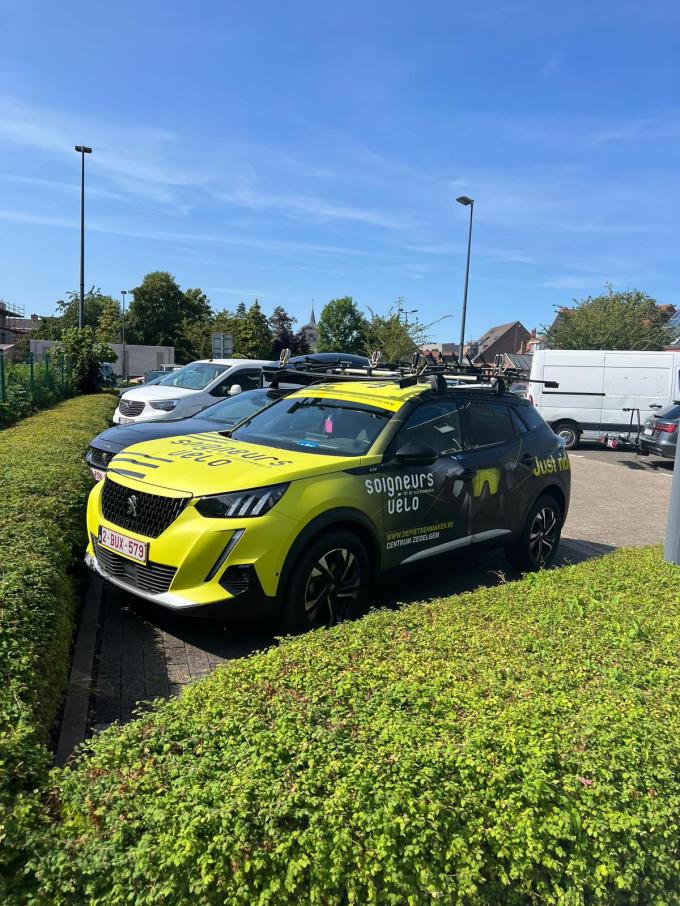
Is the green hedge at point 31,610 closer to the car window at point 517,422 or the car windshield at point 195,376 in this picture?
the car window at point 517,422

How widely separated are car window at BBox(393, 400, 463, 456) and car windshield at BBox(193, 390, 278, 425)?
3.09 metres

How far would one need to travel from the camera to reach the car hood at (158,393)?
1153 cm

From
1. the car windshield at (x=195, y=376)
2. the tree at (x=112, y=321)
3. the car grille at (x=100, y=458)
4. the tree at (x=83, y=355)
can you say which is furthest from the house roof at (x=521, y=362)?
the tree at (x=112, y=321)

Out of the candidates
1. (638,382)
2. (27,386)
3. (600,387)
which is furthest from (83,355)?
(638,382)

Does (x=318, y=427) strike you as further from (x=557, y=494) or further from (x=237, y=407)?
(x=237, y=407)

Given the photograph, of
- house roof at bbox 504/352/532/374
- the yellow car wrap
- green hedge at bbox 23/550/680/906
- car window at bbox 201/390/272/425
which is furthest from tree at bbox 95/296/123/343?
green hedge at bbox 23/550/680/906

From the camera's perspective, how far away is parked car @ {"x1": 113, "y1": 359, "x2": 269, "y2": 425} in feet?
36.7

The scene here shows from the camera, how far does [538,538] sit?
263 inches

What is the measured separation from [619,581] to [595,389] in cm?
1509

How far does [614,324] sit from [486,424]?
35528 millimetres

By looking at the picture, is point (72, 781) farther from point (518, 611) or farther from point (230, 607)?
point (518, 611)

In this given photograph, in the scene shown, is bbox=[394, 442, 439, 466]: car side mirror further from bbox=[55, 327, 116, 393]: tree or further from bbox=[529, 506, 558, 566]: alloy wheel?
bbox=[55, 327, 116, 393]: tree

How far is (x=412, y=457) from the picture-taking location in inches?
197

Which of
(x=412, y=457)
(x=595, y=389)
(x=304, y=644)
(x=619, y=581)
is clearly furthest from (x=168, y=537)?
(x=595, y=389)
